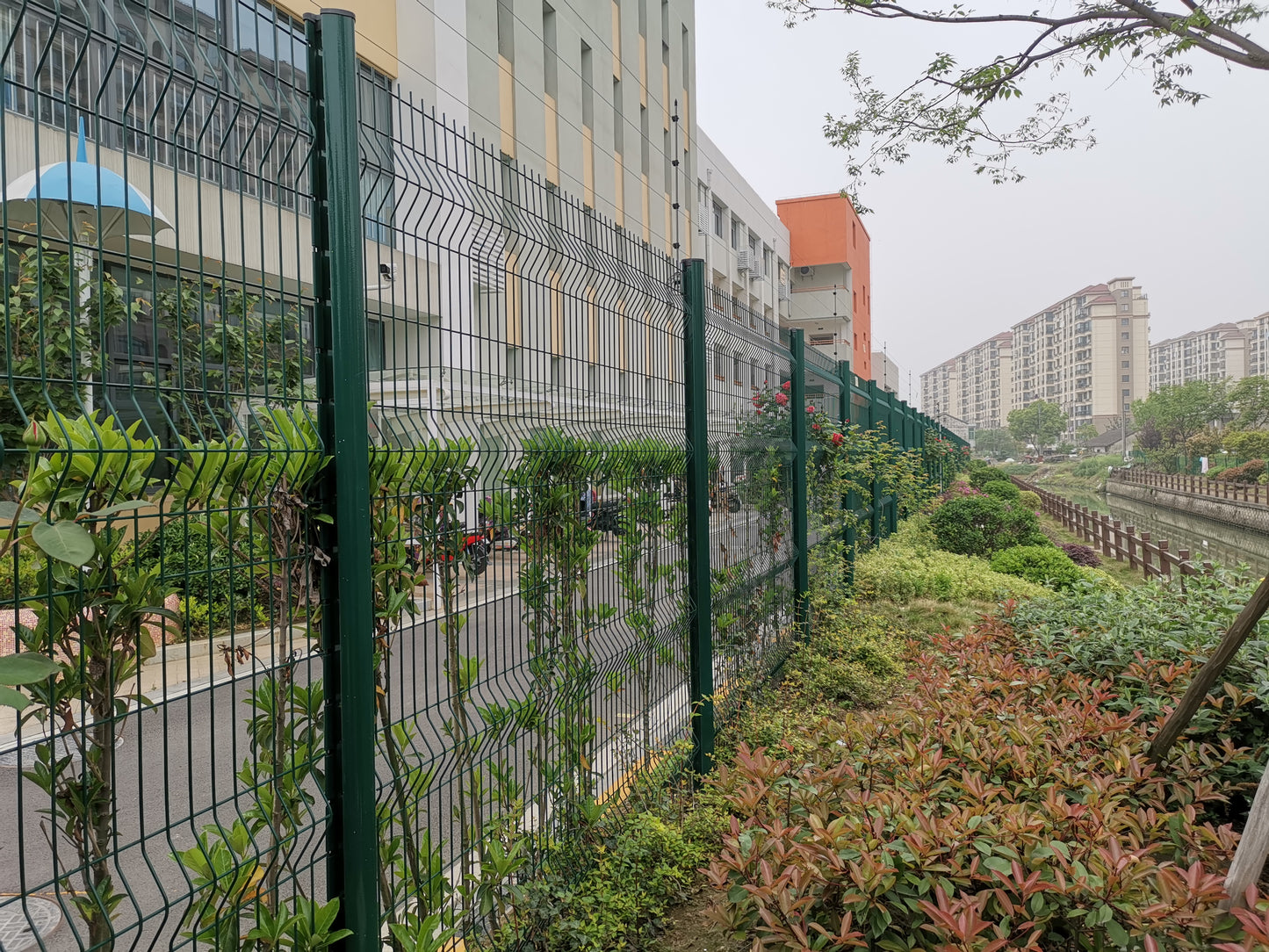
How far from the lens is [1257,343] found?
411 ft

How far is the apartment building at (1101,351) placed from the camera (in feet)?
405

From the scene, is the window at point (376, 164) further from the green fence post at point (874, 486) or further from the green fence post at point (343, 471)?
the green fence post at point (874, 486)

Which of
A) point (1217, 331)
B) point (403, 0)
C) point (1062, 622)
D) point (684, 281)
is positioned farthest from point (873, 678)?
point (1217, 331)

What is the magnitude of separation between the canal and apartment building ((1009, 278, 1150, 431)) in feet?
285

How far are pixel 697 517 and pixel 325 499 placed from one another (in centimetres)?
283

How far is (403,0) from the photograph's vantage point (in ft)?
43.6

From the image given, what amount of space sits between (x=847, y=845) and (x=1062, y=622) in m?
3.57

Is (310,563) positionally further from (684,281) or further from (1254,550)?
(1254,550)

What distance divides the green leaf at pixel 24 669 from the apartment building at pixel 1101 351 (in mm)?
136450

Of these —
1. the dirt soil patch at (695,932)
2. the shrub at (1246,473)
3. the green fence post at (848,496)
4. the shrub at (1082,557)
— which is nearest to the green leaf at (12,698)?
the dirt soil patch at (695,932)

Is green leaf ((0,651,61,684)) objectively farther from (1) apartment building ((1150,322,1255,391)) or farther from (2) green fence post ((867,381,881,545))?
(1) apartment building ((1150,322,1255,391))

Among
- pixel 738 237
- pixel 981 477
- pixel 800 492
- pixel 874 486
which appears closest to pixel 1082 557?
pixel 874 486

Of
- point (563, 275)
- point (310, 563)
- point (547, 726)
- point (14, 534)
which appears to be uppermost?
point (563, 275)

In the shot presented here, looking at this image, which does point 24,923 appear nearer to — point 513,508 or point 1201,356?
point 513,508
